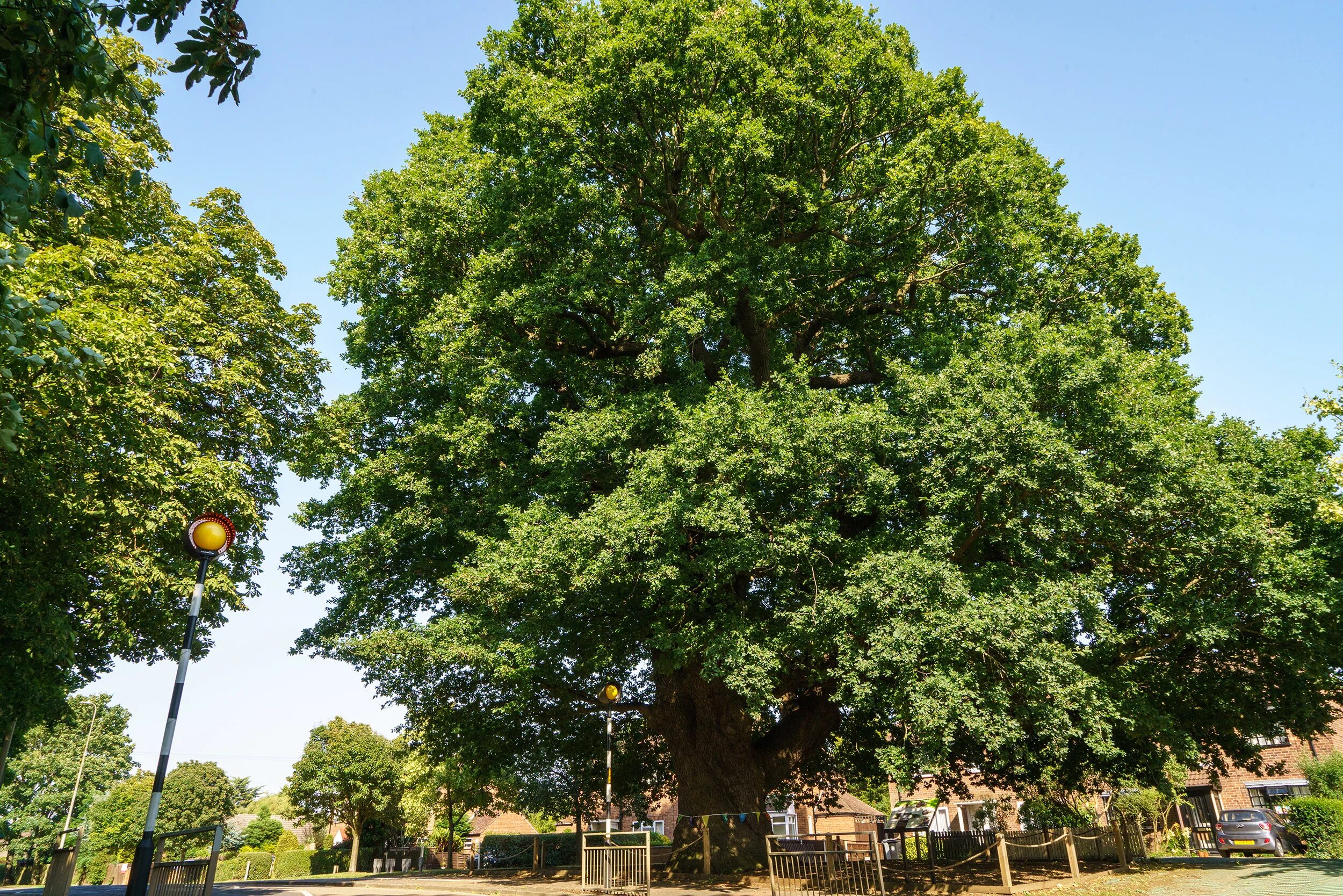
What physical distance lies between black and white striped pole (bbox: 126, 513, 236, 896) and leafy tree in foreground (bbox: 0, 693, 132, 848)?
59.8 metres

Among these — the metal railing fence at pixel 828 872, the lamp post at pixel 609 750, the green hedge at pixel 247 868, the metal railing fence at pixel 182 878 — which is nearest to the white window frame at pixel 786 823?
the lamp post at pixel 609 750

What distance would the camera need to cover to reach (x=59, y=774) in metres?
63.0

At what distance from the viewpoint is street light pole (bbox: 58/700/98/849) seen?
57812 millimetres

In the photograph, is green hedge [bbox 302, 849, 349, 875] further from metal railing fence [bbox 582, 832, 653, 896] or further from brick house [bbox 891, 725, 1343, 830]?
metal railing fence [bbox 582, 832, 653, 896]

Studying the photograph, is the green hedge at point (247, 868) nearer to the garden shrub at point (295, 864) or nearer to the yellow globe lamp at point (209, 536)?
the garden shrub at point (295, 864)

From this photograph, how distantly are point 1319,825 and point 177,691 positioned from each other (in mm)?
38346

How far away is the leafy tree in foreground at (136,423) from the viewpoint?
45.9 feet

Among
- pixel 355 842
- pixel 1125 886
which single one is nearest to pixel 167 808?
pixel 355 842

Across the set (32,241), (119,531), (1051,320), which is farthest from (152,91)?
(1051,320)

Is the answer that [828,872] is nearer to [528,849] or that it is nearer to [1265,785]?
[528,849]

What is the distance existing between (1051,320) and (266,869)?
60149 mm

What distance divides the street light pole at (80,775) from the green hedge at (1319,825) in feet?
233

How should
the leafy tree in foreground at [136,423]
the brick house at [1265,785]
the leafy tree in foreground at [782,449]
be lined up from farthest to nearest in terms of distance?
the brick house at [1265,785] → the leafy tree in foreground at [782,449] → the leafy tree in foreground at [136,423]

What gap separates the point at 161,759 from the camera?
9.65 meters
